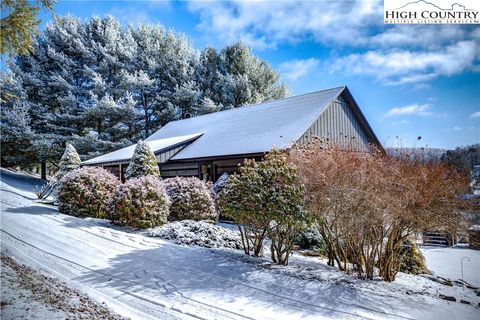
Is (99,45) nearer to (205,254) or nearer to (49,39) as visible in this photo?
(49,39)

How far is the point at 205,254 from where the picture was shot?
660 centimetres

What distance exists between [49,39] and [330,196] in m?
24.8

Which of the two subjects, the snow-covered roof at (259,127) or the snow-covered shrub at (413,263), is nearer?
the snow-covered shrub at (413,263)

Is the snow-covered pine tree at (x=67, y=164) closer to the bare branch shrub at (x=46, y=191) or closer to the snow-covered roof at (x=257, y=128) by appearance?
the bare branch shrub at (x=46, y=191)

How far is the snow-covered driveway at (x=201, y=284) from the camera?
4.28 metres

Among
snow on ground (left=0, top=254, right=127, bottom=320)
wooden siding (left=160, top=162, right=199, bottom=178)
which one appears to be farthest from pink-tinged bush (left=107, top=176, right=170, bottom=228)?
wooden siding (left=160, top=162, right=199, bottom=178)

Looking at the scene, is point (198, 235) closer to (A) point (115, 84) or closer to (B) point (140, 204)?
(B) point (140, 204)

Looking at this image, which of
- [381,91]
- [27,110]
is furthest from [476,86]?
[27,110]

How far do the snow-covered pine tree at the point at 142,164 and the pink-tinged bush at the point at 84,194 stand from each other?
218 centimetres

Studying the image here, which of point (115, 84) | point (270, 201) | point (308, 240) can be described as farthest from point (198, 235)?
point (115, 84)

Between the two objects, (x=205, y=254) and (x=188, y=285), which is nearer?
(x=188, y=285)

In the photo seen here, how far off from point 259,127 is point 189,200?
6054mm

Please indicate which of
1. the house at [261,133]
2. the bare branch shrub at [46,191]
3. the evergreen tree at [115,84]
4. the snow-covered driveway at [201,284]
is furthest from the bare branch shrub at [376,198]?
the evergreen tree at [115,84]

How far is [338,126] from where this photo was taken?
14562 mm
